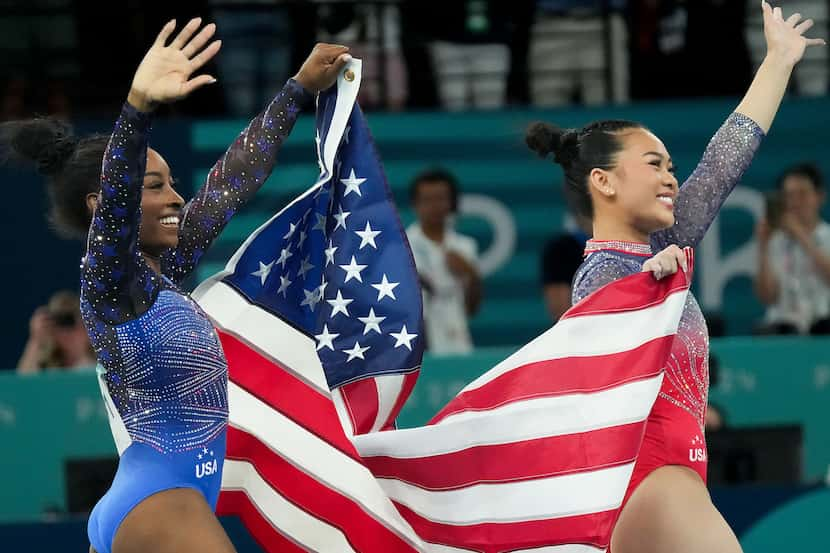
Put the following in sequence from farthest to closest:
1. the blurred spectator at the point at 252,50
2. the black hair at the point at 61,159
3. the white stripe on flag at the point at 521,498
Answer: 1. the blurred spectator at the point at 252,50
2. the white stripe on flag at the point at 521,498
3. the black hair at the point at 61,159

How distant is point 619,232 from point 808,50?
4.87m

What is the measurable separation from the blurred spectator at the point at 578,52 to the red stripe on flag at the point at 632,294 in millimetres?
4228

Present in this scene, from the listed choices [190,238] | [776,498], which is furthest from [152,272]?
[776,498]

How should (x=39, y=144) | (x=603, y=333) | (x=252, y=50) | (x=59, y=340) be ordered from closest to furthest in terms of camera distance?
(x=39, y=144) → (x=603, y=333) → (x=59, y=340) → (x=252, y=50)

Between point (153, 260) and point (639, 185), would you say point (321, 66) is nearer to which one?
point (153, 260)

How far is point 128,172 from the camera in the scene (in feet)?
11.1

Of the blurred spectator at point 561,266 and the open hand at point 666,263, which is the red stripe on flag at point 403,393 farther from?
the blurred spectator at point 561,266

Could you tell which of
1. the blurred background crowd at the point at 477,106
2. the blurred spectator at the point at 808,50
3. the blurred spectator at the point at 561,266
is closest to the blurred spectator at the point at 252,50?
the blurred background crowd at the point at 477,106

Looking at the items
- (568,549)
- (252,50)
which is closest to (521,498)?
(568,549)

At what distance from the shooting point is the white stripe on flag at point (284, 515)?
4.28 metres

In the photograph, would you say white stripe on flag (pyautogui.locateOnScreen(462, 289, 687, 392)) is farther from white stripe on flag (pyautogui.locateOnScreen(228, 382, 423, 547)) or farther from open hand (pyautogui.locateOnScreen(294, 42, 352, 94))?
open hand (pyautogui.locateOnScreen(294, 42, 352, 94))

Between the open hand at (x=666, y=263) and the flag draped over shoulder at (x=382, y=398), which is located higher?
the open hand at (x=666, y=263)

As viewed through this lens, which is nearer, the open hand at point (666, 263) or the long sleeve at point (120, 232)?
the long sleeve at point (120, 232)

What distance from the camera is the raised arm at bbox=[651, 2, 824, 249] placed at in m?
4.31
